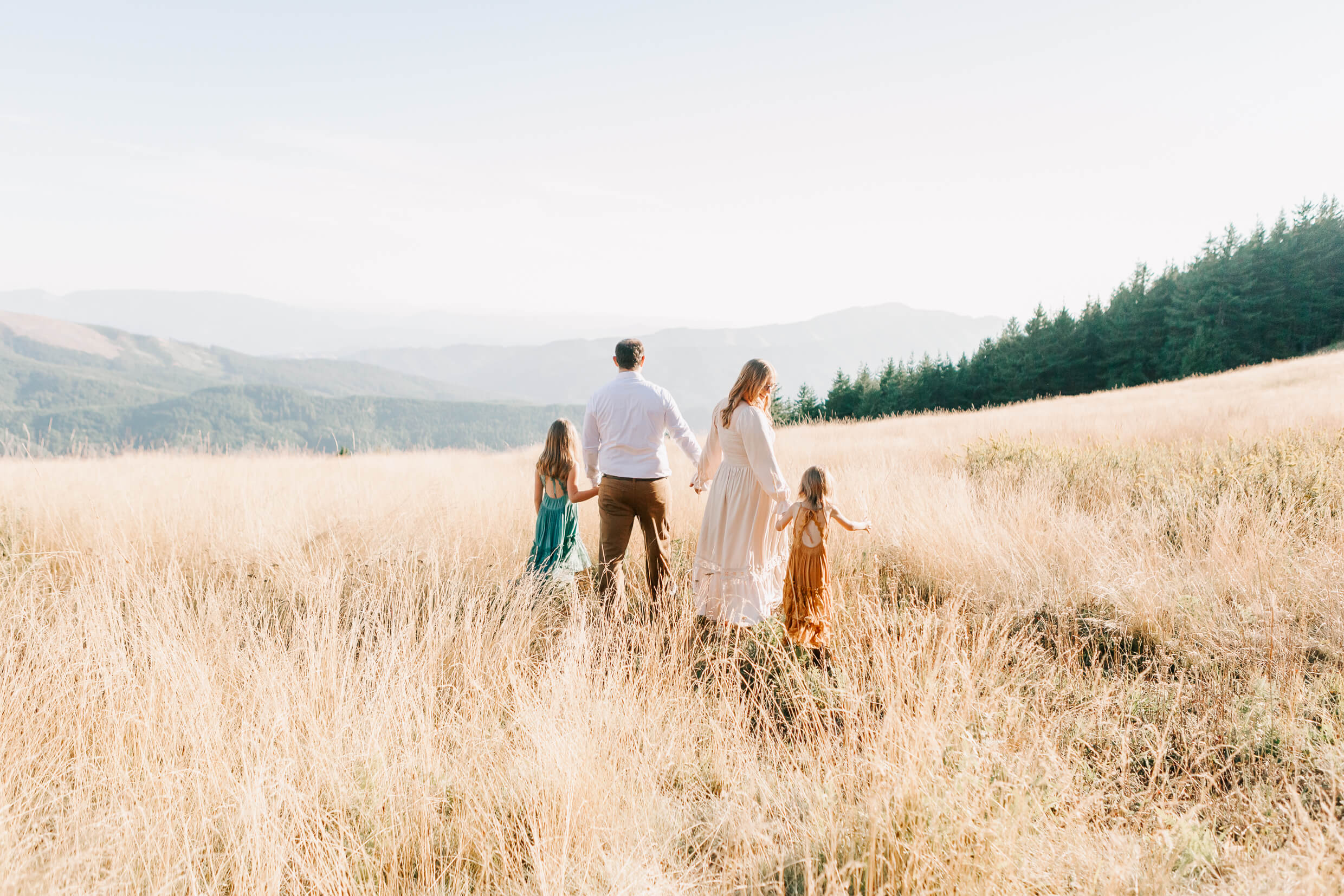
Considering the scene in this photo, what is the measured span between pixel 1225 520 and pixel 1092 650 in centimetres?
222

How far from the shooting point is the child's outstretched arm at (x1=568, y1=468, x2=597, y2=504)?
5.08m

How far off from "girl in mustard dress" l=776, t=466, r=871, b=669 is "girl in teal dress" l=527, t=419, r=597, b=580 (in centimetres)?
174

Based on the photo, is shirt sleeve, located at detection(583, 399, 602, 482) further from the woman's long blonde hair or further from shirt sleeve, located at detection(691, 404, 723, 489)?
the woman's long blonde hair

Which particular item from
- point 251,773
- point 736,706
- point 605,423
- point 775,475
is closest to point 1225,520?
point 775,475

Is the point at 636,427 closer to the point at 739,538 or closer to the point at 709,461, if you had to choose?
the point at 709,461

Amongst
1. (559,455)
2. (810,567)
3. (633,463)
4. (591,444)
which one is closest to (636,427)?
(633,463)

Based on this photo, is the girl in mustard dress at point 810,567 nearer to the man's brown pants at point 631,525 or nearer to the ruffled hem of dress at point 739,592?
the ruffled hem of dress at point 739,592

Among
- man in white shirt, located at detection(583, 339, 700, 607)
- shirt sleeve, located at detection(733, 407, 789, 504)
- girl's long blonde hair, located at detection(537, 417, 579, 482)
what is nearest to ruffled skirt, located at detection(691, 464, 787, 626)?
shirt sleeve, located at detection(733, 407, 789, 504)

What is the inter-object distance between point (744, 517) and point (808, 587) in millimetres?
649

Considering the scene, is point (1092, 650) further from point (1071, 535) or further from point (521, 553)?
point (521, 553)

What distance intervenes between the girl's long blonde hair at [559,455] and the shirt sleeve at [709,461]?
104 cm

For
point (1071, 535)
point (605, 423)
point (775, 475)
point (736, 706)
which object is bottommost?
point (736, 706)

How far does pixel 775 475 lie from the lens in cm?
421

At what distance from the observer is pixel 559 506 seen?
5141mm
